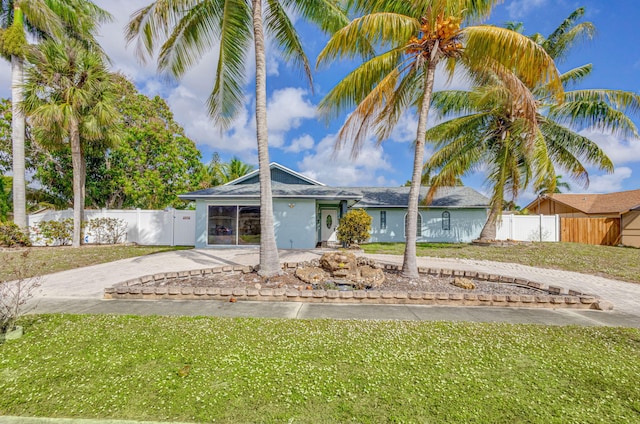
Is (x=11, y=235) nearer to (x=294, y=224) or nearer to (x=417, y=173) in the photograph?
(x=294, y=224)

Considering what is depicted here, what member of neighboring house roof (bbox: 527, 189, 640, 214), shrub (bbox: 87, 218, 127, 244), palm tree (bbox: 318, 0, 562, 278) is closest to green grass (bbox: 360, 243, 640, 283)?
palm tree (bbox: 318, 0, 562, 278)

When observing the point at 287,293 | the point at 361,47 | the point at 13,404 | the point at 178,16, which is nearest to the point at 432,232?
the point at 361,47

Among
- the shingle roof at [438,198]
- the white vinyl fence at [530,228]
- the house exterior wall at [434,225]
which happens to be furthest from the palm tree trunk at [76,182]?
the white vinyl fence at [530,228]

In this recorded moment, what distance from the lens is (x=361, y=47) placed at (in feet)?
23.6

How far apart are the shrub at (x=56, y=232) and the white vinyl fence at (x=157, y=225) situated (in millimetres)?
1221

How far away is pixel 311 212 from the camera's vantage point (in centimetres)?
1332

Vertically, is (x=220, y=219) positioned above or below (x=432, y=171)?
below

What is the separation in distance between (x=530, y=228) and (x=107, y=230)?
1030 inches

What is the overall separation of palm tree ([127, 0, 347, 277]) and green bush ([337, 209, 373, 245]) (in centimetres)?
695

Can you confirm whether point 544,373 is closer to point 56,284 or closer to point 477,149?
point 56,284

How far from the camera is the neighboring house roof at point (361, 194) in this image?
42.1 ft

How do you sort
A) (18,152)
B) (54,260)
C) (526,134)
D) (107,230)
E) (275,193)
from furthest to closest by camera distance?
(107,230) → (18,152) → (275,193) → (526,134) → (54,260)

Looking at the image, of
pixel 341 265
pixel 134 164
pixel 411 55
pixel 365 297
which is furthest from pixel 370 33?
pixel 134 164

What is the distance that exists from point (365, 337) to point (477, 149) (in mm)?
13594
